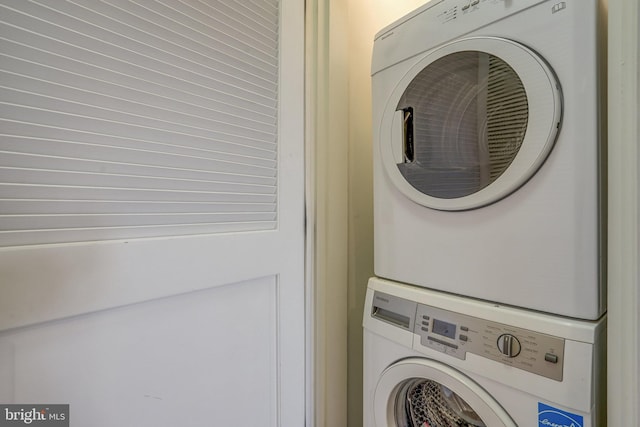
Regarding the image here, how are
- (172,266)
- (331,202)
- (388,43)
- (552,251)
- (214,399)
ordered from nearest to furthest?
(552,251) → (172,266) → (214,399) → (388,43) → (331,202)

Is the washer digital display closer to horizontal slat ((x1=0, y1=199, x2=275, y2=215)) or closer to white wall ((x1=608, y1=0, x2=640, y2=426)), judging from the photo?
white wall ((x1=608, y1=0, x2=640, y2=426))

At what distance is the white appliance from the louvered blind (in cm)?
55

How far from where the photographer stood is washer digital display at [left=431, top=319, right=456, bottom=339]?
76 cm

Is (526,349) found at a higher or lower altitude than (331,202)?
lower

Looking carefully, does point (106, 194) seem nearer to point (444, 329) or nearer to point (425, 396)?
point (444, 329)

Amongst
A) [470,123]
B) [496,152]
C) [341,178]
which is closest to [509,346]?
[496,152]

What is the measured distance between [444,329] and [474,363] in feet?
0.32

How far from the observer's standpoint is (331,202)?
1.11 metres

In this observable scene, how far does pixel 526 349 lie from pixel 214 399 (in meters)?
0.84

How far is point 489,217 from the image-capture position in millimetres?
734

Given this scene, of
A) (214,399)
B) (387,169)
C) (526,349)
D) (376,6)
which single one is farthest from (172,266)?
(376,6)

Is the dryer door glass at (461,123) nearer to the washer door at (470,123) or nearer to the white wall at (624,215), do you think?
the washer door at (470,123)

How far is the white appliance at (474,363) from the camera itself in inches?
23.2

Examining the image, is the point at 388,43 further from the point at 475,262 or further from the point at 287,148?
the point at 475,262
